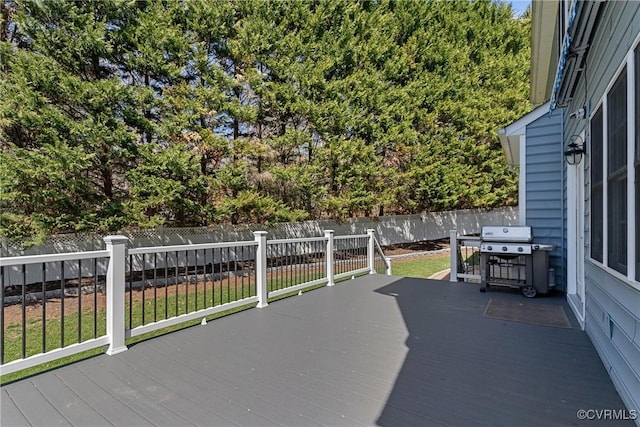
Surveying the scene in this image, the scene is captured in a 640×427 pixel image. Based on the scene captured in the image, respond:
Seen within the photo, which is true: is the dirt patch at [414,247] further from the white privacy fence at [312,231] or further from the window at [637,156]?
the window at [637,156]

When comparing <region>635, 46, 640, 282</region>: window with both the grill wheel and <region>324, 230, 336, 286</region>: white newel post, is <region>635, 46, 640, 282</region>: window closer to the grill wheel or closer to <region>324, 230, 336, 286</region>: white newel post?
the grill wheel

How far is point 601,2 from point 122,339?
4.38m

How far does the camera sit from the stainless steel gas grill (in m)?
4.65

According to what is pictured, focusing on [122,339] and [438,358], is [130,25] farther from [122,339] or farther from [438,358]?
[438,358]

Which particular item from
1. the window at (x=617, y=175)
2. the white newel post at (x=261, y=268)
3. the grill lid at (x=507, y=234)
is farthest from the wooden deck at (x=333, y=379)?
the grill lid at (x=507, y=234)

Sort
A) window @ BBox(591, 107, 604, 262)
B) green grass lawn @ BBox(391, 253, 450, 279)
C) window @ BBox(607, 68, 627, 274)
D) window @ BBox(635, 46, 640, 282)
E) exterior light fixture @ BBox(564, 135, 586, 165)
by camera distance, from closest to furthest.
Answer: window @ BBox(635, 46, 640, 282) < window @ BBox(607, 68, 627, 274) < window @ BBox(591, 107, 604, 262) < exterior light fixture @ BBox(564, 135, 586, 165) < green grass lawn @ BBox(391, 253, 450, 279)

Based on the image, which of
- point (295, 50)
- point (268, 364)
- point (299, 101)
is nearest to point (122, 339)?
point (268, 364)

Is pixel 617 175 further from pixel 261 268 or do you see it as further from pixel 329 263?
pixel 329 263

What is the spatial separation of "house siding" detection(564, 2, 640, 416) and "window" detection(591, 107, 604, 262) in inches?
4.7

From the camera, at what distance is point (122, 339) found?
2.86 m

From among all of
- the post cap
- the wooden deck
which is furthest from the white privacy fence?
the post cap

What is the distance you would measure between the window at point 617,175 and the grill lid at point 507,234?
2.56 meters

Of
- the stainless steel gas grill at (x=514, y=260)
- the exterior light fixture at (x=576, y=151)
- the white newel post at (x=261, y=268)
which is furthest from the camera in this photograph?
the stainless steel gas grill at (x=514, y=260)

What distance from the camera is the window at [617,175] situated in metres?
1.99
